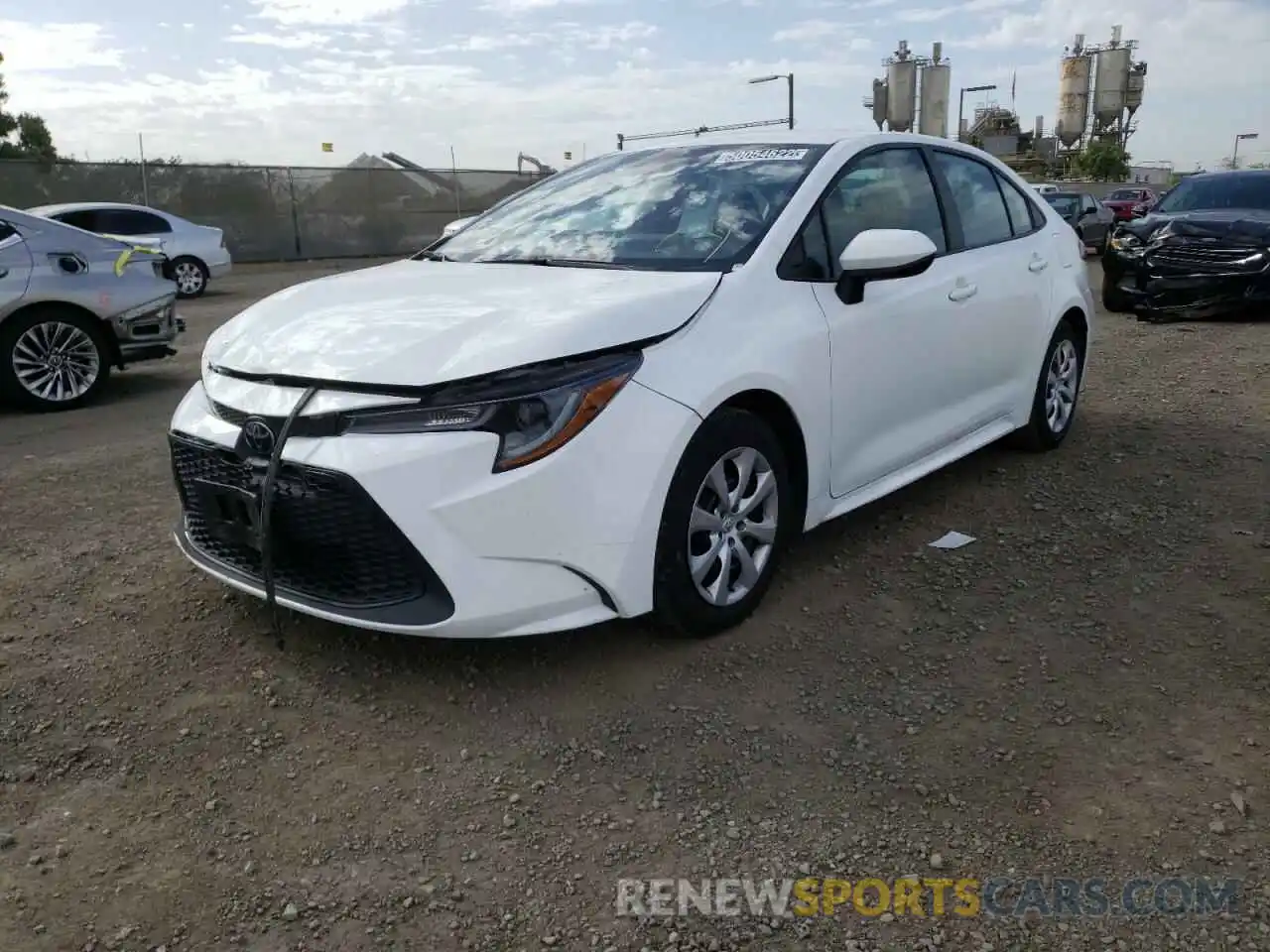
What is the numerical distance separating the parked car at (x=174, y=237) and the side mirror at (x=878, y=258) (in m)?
13.7

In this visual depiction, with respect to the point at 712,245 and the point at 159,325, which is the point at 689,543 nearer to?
the point at 712,245

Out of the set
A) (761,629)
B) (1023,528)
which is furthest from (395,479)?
(1023,528)

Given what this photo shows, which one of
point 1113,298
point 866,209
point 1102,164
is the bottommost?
point 1113,298

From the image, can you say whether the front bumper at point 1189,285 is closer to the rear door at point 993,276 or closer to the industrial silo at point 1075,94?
the rear door at point 993,276

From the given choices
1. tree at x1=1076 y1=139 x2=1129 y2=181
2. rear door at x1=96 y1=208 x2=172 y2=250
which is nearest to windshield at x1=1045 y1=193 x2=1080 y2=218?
rear door at x1=96 y1=208 x2=172 y2=250

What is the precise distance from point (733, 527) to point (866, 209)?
1479 mm

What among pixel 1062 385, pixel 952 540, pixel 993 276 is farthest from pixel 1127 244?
pixel 952 540

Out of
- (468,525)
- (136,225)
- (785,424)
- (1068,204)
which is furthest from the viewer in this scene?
(1068,204)

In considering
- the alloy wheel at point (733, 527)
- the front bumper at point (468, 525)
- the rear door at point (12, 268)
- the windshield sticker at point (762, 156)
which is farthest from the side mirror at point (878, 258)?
the rear door at point (12, 268)

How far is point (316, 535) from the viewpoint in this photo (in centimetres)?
307

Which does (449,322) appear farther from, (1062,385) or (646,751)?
(1062,385)

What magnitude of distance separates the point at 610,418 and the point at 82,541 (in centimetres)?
276

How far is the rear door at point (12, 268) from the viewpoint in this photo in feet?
23.5

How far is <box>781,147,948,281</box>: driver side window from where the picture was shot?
3828mm
